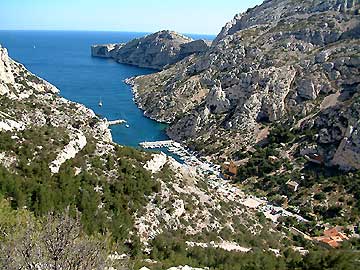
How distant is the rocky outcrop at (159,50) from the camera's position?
6314 inches

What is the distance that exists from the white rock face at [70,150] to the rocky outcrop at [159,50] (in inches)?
4700

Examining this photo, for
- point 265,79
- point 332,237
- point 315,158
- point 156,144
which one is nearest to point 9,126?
point 332,237

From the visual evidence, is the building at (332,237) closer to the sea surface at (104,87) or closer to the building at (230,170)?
the building at (230,170)

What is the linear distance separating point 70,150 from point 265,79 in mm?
54089

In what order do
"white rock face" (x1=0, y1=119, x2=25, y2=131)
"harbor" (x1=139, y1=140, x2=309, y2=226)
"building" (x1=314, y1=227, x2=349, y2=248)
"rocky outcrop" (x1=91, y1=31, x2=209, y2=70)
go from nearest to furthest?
"white rock face" (x1=0, y1=119, x2=25, y2=131)
"building" (x1=314, y1=227, x2=349, y2=248)
"harbor" (x1=139, y1=140, x2=309, y2=226)
"rocky outcrop" (x1=91, y1=31, x2=209, y2=70)

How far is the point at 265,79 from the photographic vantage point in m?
79.9

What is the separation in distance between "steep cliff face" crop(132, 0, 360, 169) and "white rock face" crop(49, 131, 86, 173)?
40059 millimetres

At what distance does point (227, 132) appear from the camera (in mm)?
76062

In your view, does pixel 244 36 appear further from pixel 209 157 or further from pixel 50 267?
pixel 50 267

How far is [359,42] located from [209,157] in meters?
36.6

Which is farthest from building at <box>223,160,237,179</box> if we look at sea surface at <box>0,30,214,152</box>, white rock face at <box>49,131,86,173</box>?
white rock face at <box>49,131,86,173</box>

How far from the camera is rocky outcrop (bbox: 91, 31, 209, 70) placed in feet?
526

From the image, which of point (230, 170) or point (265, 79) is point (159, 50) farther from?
point (230, 170)

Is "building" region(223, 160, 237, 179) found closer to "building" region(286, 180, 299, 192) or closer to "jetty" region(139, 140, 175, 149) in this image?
"building" region(286, 180, 299, 192)
